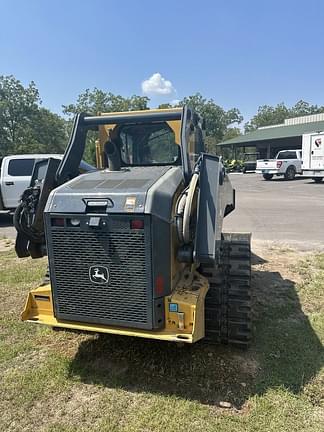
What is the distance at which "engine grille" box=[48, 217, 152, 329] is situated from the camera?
2783mm

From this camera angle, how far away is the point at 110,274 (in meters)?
2.88

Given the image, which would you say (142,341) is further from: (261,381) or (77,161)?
(77,161)

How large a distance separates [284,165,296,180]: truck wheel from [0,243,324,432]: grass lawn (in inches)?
846

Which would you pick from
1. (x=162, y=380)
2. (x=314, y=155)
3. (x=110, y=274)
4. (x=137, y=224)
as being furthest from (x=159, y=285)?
(x=314, y=155)

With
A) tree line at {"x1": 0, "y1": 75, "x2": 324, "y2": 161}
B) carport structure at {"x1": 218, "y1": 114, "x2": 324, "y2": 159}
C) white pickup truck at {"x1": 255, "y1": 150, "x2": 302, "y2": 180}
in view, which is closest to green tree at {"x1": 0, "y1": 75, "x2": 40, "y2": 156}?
tree line at {"x1": 0, "y1": 75, "x2": 324, "y2": 161}

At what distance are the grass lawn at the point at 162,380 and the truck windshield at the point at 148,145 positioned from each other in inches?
73.4

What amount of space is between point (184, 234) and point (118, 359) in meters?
1.37

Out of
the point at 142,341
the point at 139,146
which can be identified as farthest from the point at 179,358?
the point at 139,146

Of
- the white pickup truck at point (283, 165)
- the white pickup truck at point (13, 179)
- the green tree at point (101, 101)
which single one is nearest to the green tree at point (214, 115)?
the green tree at point (101, 101)

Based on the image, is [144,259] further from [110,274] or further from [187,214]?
[187,214]

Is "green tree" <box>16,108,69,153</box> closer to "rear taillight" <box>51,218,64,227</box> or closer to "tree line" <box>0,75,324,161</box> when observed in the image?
"tree line" <box>0,75,324,161</box>

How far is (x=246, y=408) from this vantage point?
2.67 meters

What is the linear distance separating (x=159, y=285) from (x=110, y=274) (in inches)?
15.6

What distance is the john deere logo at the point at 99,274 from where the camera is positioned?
2889 mm
